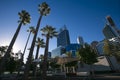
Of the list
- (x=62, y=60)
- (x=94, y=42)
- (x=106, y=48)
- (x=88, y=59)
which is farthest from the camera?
(x=94, y=42)

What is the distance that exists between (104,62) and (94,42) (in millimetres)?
30140

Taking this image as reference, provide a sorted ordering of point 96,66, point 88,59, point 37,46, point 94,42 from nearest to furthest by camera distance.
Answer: point 88,59
point 37,46
point 96,66
point 94,42

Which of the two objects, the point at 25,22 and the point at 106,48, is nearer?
the point at 25,22

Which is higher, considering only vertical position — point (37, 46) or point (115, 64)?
point (37, 46)

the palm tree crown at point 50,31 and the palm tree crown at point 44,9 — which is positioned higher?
the palm tree crown at point 44,9

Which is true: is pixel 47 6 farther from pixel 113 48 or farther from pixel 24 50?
pixel 113 48

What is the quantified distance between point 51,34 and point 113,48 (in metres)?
20.3

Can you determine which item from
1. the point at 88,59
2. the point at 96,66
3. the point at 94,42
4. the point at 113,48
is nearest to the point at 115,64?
the point at 96,66

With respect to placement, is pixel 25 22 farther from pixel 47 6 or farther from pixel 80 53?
pixel 80 53

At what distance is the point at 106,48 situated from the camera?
35.5m

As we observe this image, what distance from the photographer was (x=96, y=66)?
50.7 meters

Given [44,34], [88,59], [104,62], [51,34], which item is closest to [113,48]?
[88,59]

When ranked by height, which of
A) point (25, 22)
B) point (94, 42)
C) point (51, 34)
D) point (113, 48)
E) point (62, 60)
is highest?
point (94, 42)

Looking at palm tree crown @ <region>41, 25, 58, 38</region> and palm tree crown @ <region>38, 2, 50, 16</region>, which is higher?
palm tree crown @ <region>38, 2, 50, 16</region>
